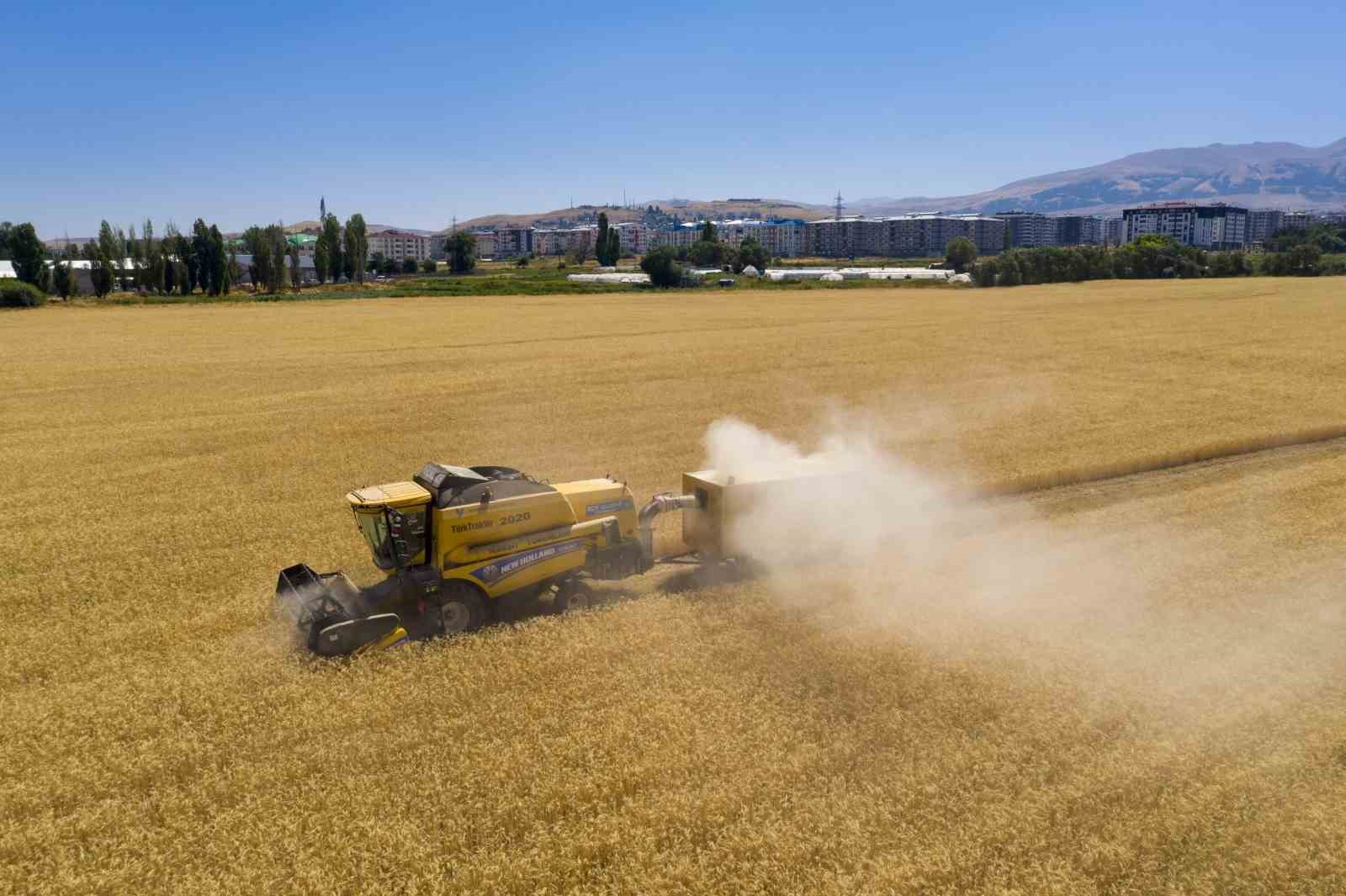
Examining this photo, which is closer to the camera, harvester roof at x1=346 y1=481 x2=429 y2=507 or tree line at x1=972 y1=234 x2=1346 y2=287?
harvester roof at x1=346 y1=481 x2=429 y2=507

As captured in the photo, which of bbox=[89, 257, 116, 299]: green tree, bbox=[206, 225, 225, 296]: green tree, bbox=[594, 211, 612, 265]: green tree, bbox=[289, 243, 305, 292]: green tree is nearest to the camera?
bbox=[89, 257, 116, 299]: green tree

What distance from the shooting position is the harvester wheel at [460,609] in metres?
12.2

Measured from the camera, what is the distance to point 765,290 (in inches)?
4136

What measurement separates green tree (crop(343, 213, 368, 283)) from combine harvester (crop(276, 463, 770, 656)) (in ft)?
373

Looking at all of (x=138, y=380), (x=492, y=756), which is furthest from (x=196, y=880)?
(x=138, y=380)

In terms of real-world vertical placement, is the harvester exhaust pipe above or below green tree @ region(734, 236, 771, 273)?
below

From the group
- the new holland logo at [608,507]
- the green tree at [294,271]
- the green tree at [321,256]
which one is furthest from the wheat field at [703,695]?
the green tree at [321,256]

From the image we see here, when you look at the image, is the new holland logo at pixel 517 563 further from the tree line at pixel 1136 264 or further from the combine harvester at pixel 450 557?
the tree line at pixel 1136 264

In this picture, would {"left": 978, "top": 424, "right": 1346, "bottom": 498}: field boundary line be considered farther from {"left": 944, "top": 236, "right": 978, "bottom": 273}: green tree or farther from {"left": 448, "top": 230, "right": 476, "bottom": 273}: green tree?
{"left": 448, "top": 230, "right": 476, "bottom": 273}: green tree

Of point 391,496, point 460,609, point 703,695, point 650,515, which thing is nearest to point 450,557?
point 460,609

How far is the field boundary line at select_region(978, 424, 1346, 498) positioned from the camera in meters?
20.5

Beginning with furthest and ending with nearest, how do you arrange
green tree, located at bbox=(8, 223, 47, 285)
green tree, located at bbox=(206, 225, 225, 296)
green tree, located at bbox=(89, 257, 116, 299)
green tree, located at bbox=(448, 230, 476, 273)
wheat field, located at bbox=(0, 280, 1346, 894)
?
1. green tree, located at bbox=(448, 230, 476, 273)
2. green tree, located at bbox=(206, 225, 225, 296)
3. green tree, located at bbox=(89, 257, 116, 299)
4. green tree, located at bbox=(8, 223, 47, 285)
5. wheat field, located at bbox=(0, 280, 1346, 894)

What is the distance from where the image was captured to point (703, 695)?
10.7m

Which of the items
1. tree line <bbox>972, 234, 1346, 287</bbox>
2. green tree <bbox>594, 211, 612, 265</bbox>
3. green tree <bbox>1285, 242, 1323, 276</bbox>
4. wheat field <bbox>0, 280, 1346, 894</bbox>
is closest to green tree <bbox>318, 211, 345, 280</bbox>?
green tree <bbox>594, 211, 612, 265</bbox>
